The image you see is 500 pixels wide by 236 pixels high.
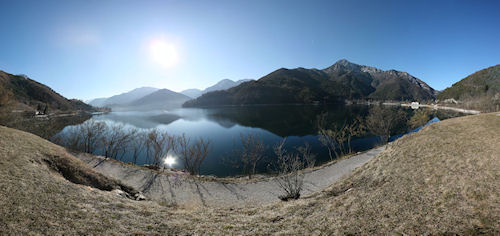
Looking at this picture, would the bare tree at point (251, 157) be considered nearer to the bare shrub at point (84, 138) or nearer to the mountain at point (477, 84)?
the bare shrub at point (84, 138)

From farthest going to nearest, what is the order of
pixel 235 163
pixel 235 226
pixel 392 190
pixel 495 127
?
1. pixel 235 163
2. pixel 495 127
3. pixel 392 190
4. pixel 235 226

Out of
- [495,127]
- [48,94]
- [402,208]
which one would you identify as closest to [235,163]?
[402,208]

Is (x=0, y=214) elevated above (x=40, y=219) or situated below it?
above

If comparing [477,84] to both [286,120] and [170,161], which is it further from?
[170,161]

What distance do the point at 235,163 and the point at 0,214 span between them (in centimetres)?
2915

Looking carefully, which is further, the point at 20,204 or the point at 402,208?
the point at 402,208

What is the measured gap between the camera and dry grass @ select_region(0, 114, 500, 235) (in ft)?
20.3

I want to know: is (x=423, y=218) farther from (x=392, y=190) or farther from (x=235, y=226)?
(x=235, y=226)

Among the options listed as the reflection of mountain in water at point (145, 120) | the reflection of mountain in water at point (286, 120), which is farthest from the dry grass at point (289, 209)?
the reflection of mountain in water at point (145, 120)

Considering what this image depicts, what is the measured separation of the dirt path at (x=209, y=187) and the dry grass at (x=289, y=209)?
6.83 meters

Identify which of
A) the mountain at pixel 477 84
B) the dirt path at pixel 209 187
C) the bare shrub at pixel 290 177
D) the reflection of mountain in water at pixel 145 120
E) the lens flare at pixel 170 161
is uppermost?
the mountain at pixel 477 84

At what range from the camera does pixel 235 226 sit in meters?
7.95

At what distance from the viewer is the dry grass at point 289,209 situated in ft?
20.3

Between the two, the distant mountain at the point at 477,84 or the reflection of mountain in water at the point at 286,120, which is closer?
the reflection of mountain in water at the point at 286,120
